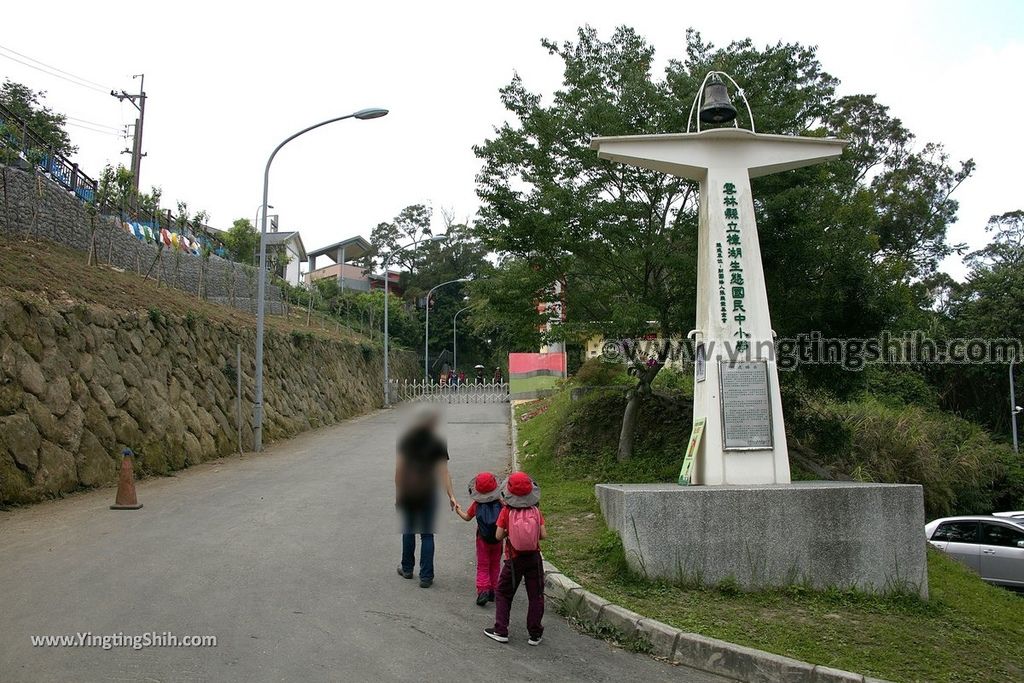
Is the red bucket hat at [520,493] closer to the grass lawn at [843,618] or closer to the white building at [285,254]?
the grass lawn at [843,618]

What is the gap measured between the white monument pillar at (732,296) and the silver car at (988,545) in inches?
284

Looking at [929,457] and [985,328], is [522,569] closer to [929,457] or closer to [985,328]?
A: [929,457]

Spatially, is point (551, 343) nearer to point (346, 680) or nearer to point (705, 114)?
point (705, 114)

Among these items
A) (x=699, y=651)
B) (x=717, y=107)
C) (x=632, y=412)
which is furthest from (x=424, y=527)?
(x=632, y=412)

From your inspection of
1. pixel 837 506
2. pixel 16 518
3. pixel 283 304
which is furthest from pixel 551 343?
pixel 283 304

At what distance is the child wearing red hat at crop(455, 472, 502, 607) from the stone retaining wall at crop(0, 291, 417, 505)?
297 inches

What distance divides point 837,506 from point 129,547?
24.6 ft

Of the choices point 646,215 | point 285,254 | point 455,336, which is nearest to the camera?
point 646,215

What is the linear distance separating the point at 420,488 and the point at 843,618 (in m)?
3.98

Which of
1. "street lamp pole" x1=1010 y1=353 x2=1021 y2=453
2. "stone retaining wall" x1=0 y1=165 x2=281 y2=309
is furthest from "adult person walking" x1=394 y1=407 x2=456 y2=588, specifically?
"street lamp pole" x1=1010 y1=353 x2=1021 y2=453

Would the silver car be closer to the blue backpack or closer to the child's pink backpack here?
the blue backpack

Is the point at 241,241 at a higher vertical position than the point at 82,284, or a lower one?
higher

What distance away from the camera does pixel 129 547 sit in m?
8.22

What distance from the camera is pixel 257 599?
6516mm
